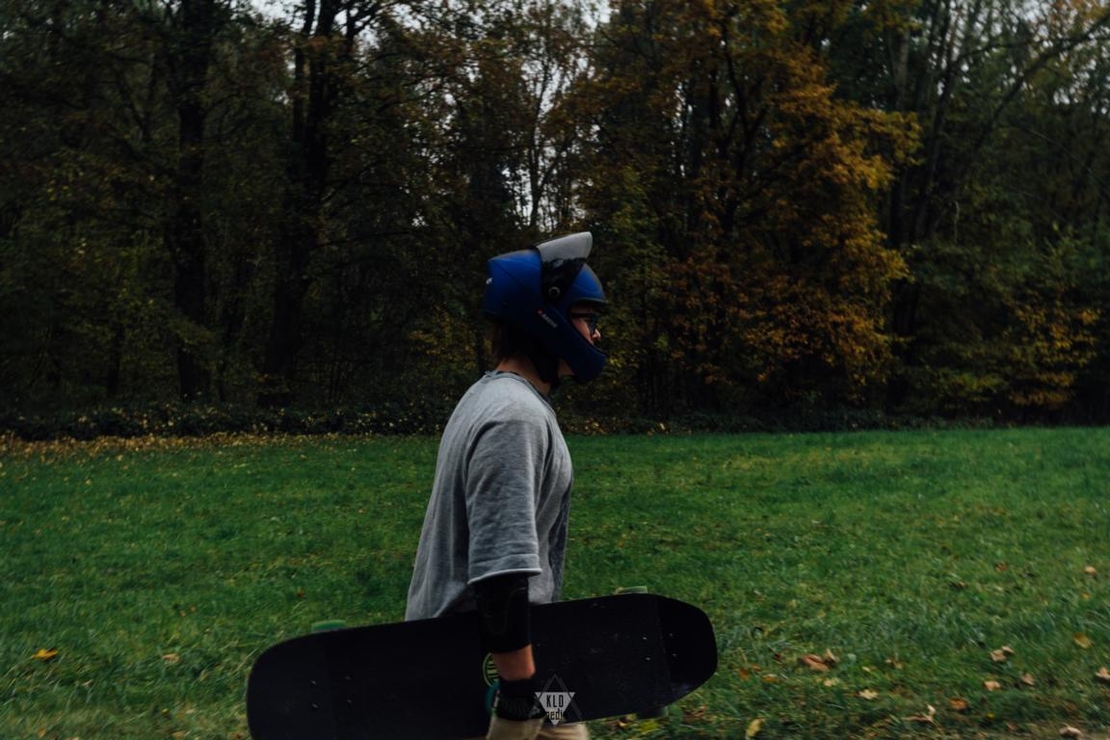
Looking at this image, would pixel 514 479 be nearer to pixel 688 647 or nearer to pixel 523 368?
pixel 523 368

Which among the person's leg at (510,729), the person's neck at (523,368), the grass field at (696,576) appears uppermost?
the person's neck at (523,368)

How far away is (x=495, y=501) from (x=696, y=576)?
7.21 metres

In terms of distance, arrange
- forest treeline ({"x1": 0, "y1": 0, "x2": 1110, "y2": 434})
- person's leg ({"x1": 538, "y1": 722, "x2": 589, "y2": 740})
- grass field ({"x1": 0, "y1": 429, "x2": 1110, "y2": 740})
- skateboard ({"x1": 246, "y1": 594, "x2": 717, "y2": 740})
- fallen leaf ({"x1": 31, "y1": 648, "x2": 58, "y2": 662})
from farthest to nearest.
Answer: forest treeline ({"x1": 0, "y1": 0, "x2": 1110, "y2": 434}) < fallen leaf ({"x1": 31, "y1": 648, "x2": 58, "y2": 662}) < grass field ({"x1": 0, "y1": 429, "x2": 1110, "y2": 740}) < person's leg ({"x1": 538, "y1": 722, "x2": 589, "y2": 740}) < skateboard ({"x1": 246, "y1": 594, "x2": 717, "y2": 740})

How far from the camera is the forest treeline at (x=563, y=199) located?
77.2ft

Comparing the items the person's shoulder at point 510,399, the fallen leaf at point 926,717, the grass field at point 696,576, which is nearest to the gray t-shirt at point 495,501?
the person's shoulder at point 510,399

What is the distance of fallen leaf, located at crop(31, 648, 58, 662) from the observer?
22.1 feet

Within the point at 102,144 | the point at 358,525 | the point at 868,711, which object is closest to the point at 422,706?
the point at 868,711

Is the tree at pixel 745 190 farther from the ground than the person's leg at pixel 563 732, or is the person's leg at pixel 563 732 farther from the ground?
the tree at pixel 745 190

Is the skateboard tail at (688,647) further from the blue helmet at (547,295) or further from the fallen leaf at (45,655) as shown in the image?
the fallen leaf at (45,655)

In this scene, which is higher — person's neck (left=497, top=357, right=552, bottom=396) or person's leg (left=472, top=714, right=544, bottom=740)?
person's neck (left=497, top=357, right=552, bottom=396)

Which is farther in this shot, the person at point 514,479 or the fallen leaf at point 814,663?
the fallen leaf at point 814,663

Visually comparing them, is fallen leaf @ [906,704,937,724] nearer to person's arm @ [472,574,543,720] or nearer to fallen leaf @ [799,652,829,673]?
fallen leaf @ [799,652,829,673]

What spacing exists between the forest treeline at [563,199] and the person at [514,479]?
Answer: 2106 centimetres

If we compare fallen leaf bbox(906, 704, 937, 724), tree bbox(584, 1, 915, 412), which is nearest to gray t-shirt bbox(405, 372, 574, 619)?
fallen leaf bbox(906, 704, 937, 724)
